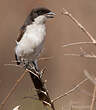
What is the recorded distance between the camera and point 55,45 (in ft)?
34.5

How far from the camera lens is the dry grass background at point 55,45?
10.0m

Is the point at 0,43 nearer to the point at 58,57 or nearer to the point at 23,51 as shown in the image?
the point at 58,57

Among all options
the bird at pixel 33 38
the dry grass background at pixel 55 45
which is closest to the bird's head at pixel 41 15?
the bird at pixel 33 38

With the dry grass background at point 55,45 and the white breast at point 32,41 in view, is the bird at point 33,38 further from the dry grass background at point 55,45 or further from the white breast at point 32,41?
the dry grass background at point 55,45

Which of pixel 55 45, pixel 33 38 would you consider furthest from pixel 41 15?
pixel 55 45

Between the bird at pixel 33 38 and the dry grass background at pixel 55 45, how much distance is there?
3830 mm

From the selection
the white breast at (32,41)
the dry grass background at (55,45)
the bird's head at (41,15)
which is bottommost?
the dry grass background at (55,45)

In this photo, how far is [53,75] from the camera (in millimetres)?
11031

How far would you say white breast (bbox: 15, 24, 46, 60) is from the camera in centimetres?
554

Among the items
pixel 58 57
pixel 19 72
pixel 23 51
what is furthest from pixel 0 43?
A: pixel 23 51

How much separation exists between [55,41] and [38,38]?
5.01 m

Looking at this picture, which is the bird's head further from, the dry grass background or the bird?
the dry grass background

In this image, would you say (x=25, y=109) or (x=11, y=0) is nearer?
(x=25, y=109)

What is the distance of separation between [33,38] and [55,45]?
16.3 ft
